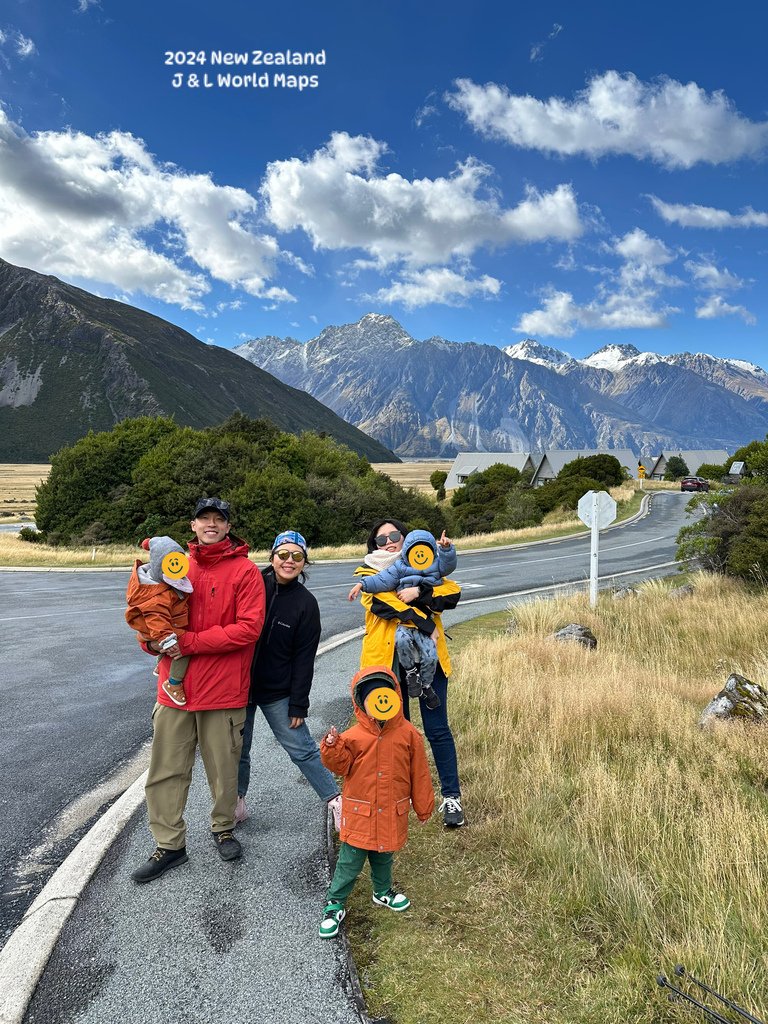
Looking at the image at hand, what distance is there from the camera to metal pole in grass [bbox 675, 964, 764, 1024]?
→ 6.82 feet

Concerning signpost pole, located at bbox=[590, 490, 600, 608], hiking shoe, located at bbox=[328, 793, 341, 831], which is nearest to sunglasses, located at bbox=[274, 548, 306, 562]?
hiking shoe, located at bbox=[328, 793, 341, 831]

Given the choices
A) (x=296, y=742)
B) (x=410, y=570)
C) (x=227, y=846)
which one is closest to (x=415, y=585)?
(x=410, y=570)

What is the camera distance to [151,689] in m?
7.07

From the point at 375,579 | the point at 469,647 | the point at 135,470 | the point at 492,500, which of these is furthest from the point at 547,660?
the point at 492,500

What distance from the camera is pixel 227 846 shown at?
11.5 ft

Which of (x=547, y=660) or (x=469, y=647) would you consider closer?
(x=547, y=660)

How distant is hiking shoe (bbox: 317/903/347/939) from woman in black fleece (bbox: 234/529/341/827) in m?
0.77

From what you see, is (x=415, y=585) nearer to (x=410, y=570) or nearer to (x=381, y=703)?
(x=410, y=570)

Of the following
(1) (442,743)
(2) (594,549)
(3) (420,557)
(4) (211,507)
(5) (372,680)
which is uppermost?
(4) (211,507)

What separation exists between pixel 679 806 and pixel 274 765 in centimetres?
308

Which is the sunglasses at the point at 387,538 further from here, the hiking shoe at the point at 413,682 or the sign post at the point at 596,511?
the sign post at the point at 596,511

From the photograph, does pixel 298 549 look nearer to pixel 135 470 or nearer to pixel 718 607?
pixel 718 607

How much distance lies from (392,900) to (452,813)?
876 mm

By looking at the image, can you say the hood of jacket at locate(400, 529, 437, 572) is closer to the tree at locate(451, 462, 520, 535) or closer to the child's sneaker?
the child's sneaker
